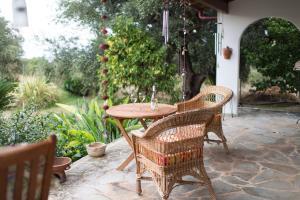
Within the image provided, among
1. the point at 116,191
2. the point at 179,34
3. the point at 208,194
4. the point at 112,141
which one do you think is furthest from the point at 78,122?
the point at 179,34

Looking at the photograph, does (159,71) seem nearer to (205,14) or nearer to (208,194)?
(205,14)

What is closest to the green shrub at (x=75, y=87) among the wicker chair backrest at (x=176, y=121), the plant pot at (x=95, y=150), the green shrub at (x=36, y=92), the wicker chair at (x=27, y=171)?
the green shrub at (x=36, y=92)

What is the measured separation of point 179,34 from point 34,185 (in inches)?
267

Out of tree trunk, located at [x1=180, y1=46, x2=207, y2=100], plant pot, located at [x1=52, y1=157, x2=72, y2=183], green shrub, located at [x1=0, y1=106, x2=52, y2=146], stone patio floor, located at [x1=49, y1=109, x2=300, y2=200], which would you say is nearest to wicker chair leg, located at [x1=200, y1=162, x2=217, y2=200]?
stone patio floor, located at [x1=49, y1=109, x2=300, y2=200]

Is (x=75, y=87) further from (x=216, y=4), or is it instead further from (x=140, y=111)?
(x=140, y=111)

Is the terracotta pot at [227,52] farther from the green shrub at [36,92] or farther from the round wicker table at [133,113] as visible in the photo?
the green shrub at [36,92]

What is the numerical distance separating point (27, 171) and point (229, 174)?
9.21 ft

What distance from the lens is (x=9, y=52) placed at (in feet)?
32.1

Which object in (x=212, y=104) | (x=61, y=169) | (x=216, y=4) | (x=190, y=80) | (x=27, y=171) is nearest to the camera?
(x=27, y=171)

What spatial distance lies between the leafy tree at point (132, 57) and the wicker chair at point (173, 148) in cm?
383

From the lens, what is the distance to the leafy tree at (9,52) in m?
9.67

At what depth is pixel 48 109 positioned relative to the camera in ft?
31.1

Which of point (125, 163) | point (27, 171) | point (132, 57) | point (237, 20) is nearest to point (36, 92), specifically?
point (132, 57)

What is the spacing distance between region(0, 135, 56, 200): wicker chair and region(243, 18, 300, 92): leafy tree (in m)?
7.61
